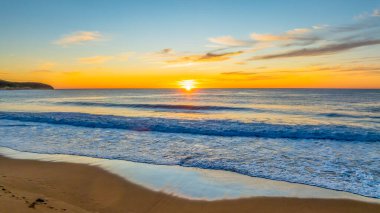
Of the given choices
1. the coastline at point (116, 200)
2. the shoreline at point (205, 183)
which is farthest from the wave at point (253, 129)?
the coastline at point (116, 200)

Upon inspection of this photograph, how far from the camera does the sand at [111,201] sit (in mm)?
5047

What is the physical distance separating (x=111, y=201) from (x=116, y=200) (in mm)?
104

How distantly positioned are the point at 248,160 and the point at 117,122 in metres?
11.9

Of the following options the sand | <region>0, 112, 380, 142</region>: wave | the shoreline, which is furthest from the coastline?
<region>0, 112, 380, 142</region>: wave

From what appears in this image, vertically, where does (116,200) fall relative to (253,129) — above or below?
below

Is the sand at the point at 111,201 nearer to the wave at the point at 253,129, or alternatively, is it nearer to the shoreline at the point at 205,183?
the shoreline at the point at 205,183

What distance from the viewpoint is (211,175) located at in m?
7.27

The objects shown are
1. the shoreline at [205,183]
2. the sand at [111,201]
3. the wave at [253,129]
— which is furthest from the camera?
the wave at [253,129]

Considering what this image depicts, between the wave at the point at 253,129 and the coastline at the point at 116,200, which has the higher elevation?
the wave at the point at 253,129

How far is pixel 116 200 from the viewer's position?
5609 mm

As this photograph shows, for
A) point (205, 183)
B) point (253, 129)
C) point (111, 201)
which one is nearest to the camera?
point (111, 201)

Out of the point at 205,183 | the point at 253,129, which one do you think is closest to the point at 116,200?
the point at 205,183

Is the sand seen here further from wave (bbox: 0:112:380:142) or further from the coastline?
wave (bbox: 0:112:380:142)

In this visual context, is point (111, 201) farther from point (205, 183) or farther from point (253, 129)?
point (253, 129)
